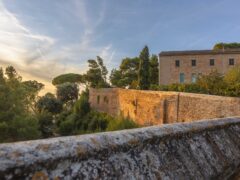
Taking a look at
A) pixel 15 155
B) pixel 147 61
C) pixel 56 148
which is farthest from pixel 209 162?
pixel 147 61

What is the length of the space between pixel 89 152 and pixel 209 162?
0.99 m

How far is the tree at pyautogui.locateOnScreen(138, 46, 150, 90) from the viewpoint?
38375 mm

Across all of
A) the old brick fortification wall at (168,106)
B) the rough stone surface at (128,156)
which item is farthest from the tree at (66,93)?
the rough stone surface at (128,156)

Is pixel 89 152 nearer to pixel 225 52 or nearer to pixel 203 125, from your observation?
pixel 203 125

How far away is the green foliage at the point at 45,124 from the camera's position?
32.8 meters

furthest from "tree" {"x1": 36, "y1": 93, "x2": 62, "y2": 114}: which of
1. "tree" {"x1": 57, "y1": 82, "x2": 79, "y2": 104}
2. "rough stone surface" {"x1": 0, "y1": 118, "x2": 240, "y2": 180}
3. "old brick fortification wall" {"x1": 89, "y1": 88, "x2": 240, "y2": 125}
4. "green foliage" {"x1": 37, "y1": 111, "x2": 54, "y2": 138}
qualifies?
"rough stone surface" {"x1": 0, "y1": 118, "x2": 240, "y2": 180}

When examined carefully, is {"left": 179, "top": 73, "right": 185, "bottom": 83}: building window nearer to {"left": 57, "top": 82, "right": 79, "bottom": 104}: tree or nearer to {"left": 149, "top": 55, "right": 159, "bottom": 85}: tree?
{"left": 149, "top": 55, "right": 159, "bottom": 85}: tree

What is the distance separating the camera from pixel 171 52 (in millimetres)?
40375

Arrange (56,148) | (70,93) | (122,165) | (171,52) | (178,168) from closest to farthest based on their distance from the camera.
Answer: (56,148) → (122,165) → (178,168) → (171,52) → (70,93)

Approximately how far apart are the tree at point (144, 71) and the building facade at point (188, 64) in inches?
95.3

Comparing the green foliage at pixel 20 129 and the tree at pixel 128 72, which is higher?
the tree at pixel 128 72

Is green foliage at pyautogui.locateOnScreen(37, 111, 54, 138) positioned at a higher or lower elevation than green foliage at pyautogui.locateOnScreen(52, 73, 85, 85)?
lower

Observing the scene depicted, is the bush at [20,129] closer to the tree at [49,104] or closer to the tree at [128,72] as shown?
the tree at [49,104]

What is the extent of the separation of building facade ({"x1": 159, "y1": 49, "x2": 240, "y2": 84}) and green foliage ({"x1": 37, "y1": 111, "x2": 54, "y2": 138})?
17770mm
